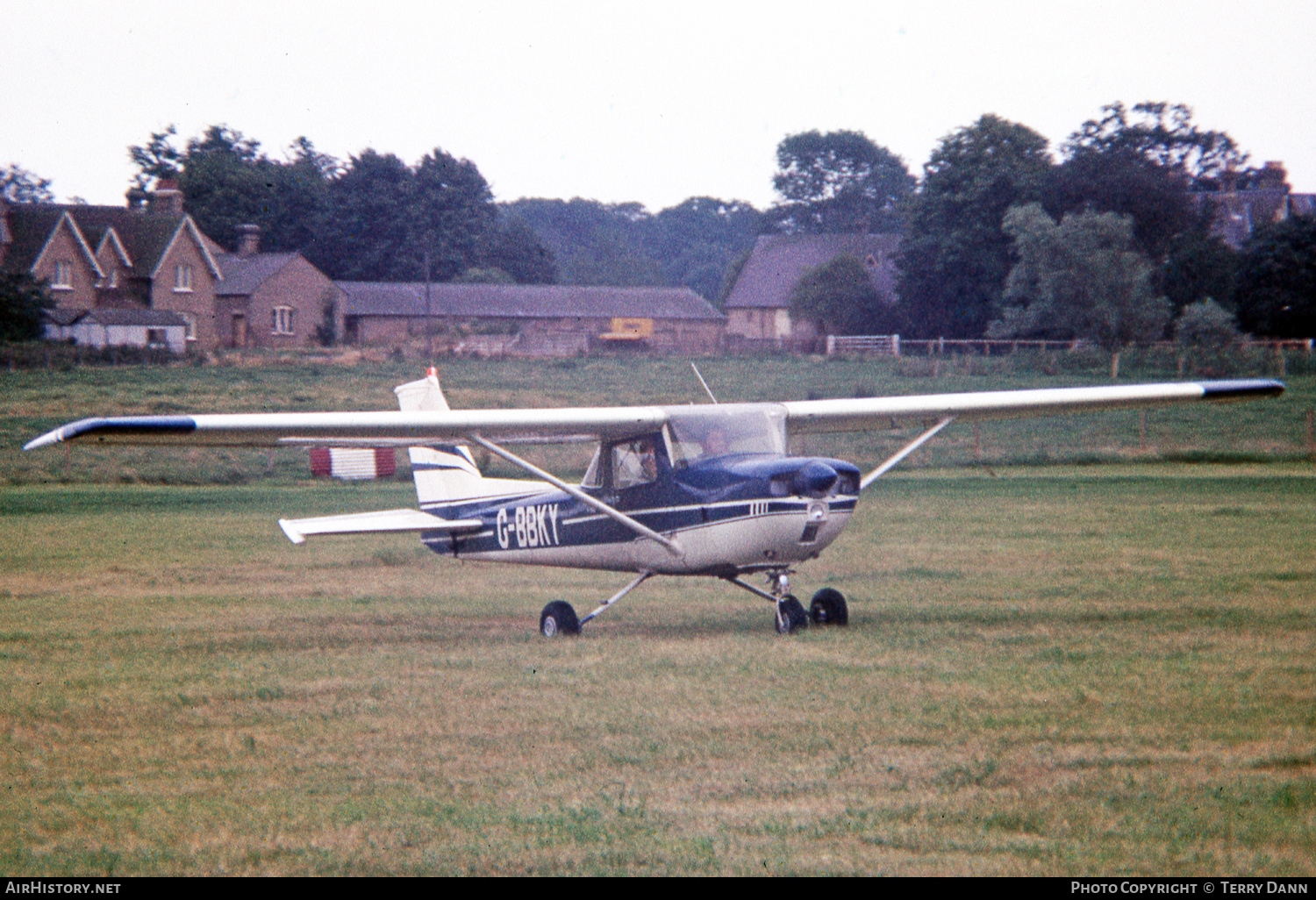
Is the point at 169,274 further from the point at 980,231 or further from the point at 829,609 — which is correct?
the point at 829,609

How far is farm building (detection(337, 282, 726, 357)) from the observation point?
73.7m

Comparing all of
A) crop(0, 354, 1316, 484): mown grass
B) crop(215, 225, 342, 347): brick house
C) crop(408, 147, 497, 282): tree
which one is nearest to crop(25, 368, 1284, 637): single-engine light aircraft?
crop(0, 354, 1316, 484): mown grass

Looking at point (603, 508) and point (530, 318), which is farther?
point (530, 318)

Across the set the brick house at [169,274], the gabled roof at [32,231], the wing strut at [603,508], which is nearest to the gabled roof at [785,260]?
the brick house at [169,274]

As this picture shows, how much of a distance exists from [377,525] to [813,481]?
473cm

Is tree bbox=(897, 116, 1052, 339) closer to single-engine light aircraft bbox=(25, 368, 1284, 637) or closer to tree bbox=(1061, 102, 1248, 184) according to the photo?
tree bbox=(1061, 102, 1248, 184)

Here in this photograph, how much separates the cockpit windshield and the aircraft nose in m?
0.96

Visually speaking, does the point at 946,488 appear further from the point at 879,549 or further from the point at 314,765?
the point at 314,765

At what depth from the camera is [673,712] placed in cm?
821

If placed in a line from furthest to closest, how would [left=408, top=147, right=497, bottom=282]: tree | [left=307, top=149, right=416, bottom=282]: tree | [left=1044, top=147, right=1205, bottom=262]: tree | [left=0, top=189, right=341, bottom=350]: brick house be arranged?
1. [left=408, top=147, right=497, bottom=282]: tree
2. [left=307, top=149, right=416, bottom=282]: tree
3. [left=0, top=189, right=341, bottom=350]: brick house
4. [left=1044, top=147, right=1205, bottom=262]: tree

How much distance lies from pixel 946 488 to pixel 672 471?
1679 centimetres

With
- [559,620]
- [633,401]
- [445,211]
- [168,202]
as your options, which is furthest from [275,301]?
[559,620]

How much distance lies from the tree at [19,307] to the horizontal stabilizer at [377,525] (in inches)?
1722

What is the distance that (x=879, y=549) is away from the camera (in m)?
17.9
